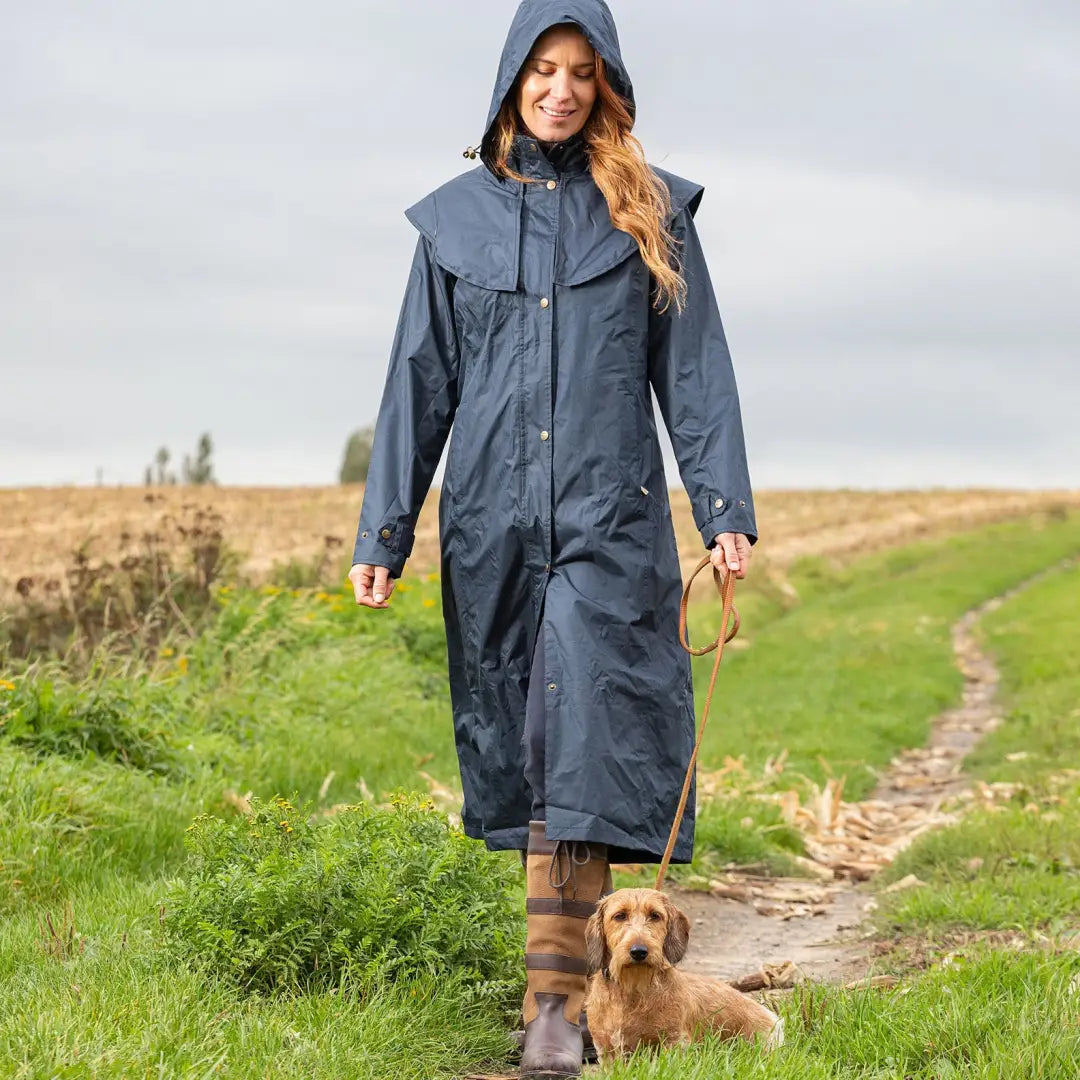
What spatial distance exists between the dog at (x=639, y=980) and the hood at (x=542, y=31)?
7.82ft

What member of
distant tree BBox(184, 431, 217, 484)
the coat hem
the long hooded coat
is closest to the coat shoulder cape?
the long hooded coat

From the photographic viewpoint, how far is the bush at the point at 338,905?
173 inches

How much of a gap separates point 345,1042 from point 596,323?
219cm

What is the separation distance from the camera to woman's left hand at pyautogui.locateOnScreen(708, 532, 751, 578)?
14.2 feet

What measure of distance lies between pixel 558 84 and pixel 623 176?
0.36 m

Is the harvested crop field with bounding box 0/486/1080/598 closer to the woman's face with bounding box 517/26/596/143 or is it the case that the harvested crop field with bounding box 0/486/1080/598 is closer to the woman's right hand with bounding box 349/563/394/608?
the woman's right hand with bounding box 349/563/394/608

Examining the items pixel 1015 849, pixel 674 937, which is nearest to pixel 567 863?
pixel 674 937

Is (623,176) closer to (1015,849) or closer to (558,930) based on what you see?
(558,930)

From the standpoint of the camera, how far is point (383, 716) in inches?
406

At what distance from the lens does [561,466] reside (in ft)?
14.3

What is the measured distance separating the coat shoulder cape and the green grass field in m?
1.91

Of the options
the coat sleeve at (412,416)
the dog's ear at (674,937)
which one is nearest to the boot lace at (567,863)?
the dog's ear at (674,937)

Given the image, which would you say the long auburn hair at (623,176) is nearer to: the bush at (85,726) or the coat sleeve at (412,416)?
the coat sleeve at (412,416)

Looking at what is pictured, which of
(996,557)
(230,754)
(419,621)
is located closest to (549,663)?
(230,754)
